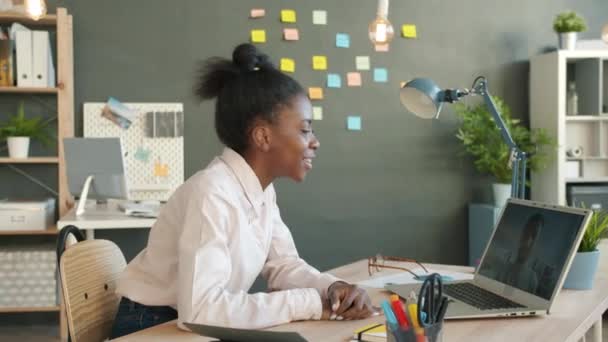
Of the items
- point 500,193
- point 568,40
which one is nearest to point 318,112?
point 500,193

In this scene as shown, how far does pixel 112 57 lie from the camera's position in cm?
440

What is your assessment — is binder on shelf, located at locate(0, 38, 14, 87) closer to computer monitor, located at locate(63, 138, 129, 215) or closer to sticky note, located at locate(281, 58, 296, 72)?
computer monitor, located at locate(63, 138, 129, 215)

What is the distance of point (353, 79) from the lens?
4.60 m

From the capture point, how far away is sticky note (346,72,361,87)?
4.60m

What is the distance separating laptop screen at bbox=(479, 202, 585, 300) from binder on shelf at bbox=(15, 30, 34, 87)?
3.04 m

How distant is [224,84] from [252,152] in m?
0.18

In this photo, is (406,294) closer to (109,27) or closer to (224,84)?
(224,84)

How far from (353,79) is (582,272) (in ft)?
9.41

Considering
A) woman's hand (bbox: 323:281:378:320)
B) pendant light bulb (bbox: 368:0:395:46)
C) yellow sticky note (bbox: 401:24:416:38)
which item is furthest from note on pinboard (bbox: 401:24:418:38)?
woman's hand (bbox: 323:281:378:320)

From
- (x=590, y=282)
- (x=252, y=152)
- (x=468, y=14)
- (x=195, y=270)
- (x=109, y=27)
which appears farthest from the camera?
(x=468, y=14)

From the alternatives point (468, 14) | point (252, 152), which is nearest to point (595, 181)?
point (468, 14)

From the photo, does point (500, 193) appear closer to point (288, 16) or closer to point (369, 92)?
point (369, 92)

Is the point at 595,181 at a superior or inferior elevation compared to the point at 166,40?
inferior

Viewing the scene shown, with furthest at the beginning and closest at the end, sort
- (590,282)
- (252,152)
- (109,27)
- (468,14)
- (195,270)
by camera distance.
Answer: (468,14) < (109,27) < (590,282) < (252,152) < (195,270)
